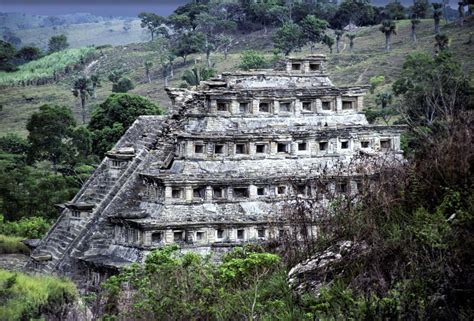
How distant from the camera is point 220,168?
126 ft

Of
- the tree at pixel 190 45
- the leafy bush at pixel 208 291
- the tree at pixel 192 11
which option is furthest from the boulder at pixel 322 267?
the tree at pixel 192 11

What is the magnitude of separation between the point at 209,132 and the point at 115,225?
16.2 feet

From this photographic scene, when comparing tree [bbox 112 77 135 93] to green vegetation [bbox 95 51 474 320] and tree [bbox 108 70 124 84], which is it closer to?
tree [bbox 108 70 124 84]

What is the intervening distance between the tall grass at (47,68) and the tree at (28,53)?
1.46 m

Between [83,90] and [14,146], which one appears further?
[83,90]

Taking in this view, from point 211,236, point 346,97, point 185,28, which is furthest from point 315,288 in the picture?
point 185,28

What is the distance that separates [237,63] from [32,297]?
268 ft

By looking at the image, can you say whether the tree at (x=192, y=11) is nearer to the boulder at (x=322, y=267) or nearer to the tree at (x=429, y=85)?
the tree at (x=429, y=85)

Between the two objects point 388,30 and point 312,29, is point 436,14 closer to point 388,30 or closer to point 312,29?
point 388,30

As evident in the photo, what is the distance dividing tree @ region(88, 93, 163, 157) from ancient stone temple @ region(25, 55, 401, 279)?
69.1ft

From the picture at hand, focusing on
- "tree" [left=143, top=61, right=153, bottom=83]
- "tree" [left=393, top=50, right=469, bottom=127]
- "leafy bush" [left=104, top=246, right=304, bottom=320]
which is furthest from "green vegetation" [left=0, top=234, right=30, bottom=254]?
"tree" [left=143, top=61, right=153, bottom=83]

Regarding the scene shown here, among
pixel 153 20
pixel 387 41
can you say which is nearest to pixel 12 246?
pixel 387 41

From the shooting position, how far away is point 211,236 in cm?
3709

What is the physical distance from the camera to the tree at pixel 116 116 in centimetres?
6291
